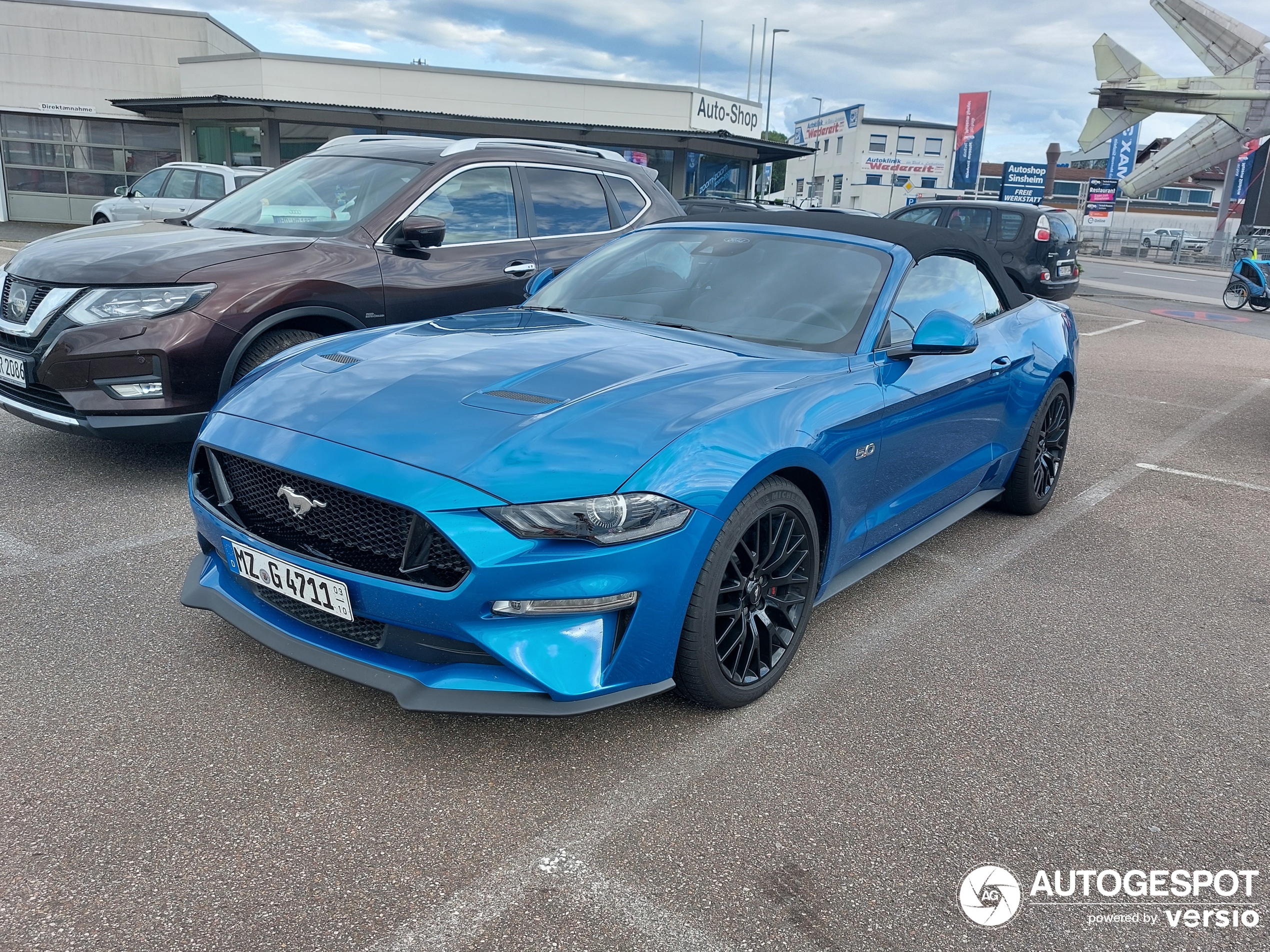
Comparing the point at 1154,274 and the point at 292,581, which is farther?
the point at 1154,274

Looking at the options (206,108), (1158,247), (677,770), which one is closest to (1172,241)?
(1158,247)

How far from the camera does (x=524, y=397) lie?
286 centimetres

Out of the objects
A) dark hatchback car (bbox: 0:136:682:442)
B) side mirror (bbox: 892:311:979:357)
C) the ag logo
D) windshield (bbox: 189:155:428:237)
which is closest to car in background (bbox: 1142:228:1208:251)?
dark hatchback car (bbox: 0:136:682:442)

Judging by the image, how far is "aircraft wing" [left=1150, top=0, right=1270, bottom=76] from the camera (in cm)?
4538

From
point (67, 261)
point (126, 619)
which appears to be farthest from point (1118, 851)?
point (67, 261)

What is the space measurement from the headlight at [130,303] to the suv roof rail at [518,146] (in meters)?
1.93

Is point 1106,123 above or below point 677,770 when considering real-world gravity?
above

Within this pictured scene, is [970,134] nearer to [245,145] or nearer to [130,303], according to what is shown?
[245,145]

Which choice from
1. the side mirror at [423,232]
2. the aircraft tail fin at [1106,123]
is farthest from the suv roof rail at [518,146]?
the aircraft tail fin at [1106,123]

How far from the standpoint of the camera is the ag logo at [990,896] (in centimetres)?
221

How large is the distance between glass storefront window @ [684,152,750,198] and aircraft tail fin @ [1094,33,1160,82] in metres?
29.1

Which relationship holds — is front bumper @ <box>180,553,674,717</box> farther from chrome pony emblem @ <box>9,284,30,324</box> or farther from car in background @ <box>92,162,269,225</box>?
car in background @ <box>92,162,269,225</box>

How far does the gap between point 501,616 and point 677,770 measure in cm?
70

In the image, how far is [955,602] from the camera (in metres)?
4.05
